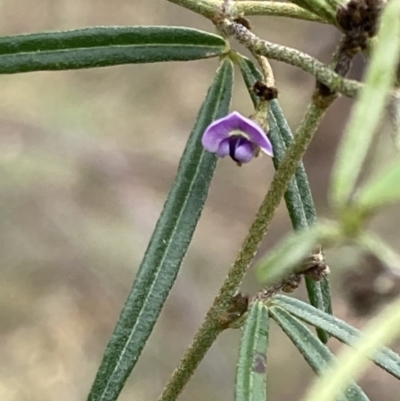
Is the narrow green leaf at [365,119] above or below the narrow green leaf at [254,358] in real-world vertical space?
below

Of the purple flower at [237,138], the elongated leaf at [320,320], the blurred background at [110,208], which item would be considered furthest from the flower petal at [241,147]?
the blurred background at [110,208]

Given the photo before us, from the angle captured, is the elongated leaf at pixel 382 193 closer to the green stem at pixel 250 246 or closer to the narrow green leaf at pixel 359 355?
the narrow green leaf at pixel 359 355

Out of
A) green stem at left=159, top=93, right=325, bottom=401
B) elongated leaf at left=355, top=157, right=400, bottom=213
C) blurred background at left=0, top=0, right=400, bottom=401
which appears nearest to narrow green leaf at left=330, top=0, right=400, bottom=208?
elongated leaf at left=355, top=157, right=400, bottom=213

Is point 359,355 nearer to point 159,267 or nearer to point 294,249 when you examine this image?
point 294,249

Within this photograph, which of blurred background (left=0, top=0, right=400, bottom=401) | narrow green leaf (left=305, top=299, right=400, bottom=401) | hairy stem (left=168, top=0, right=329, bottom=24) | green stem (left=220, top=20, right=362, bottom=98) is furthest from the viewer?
blurred background (left=0, top=0, right=400, bottom=401)

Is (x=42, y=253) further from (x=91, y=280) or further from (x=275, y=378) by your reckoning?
(x=275, y=378)

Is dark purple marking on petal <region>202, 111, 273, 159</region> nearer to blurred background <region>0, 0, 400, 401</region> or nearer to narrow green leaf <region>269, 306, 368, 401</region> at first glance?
narrow green leaf <region>269, 306, 368, 401</region>

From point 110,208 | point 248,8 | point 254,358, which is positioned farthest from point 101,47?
point 110,208
